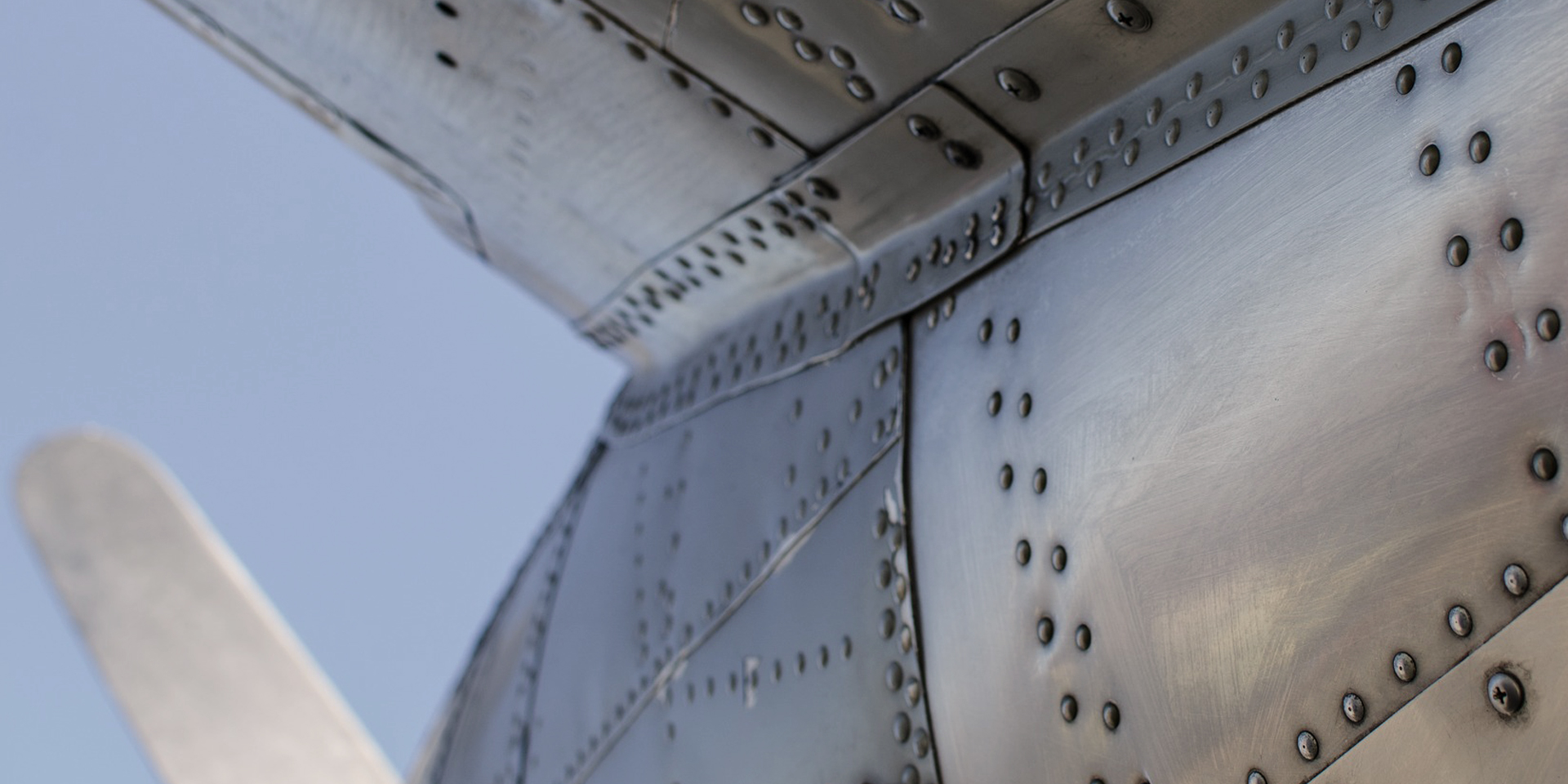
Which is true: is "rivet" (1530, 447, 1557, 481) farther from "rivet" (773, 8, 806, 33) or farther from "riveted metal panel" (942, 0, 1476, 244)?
"rivet" (773, 8, 806, 33)

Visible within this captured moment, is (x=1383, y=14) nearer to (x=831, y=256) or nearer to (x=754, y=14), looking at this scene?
(x=754, y=14)

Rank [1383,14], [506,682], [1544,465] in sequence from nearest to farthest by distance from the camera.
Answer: [1544,465] → [1383,14] → [506,682]

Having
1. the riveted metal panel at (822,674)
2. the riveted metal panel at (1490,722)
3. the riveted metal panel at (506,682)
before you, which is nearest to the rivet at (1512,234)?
the riveted metal panel at (1490,722)

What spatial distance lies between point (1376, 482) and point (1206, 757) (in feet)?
1.12

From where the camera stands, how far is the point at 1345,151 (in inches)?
49.5

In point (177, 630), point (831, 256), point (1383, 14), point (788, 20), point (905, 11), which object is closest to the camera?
point (1383, 14)

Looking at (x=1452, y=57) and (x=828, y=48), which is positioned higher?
(x=828, y=48)

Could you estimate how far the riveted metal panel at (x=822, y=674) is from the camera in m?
1.79

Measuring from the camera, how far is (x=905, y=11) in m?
1.70

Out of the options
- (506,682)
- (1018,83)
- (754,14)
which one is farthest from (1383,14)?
(506,682)

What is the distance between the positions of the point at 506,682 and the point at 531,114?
146 centimetres

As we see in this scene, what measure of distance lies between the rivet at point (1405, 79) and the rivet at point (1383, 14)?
53mm

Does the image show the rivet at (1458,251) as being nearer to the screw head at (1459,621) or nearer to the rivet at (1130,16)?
the screw head at (1459,621)

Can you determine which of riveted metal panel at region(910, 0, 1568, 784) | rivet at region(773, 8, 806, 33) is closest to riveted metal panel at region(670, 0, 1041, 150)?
rivet at region(773, 8, 806, 33)
